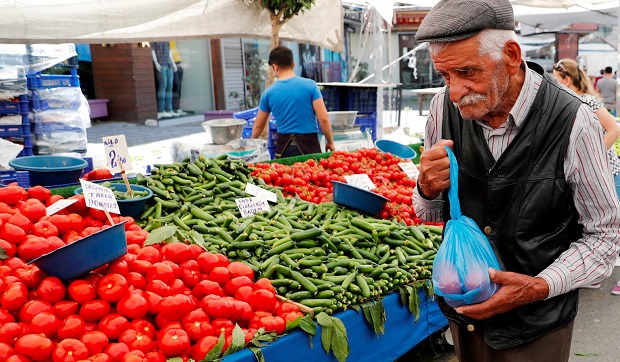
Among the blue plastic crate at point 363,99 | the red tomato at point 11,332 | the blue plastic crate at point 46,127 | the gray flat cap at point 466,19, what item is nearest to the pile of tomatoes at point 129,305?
the red tomato at point 11,332

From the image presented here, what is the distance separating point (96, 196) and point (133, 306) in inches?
29.3

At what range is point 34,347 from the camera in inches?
89.9

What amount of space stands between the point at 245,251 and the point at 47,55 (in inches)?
193

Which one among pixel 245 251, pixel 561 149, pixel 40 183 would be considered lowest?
pixel 245 251

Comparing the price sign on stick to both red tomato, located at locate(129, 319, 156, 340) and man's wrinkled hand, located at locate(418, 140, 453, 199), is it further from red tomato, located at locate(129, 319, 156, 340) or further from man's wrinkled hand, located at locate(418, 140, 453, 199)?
man's wrinkled hand, located at locate(418, 140, 453, 199)

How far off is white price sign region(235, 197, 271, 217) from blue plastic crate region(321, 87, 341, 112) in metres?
4.69

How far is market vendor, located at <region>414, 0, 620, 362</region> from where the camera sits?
173 cm

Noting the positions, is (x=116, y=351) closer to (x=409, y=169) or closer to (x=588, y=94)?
(x=409, y=169)

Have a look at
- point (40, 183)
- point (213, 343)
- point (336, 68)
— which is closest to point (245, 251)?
point (213, 343)

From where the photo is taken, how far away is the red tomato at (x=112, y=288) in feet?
8.36

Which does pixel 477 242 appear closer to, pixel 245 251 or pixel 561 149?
pixel 561 149

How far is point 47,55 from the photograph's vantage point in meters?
7.06

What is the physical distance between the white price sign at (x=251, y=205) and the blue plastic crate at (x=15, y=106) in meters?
3.61

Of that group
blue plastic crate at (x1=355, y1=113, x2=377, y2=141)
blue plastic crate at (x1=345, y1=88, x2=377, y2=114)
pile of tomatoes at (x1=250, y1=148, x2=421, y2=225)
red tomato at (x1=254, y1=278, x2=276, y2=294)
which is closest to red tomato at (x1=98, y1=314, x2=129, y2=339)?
red tomato at (x1=254, y1=278, x2=276, y2=294)
